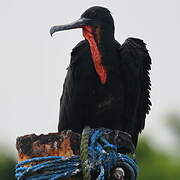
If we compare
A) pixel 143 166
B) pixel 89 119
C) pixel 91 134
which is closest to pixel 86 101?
pixel 89 119

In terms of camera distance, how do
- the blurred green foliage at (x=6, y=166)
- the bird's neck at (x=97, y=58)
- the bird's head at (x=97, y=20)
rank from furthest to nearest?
the blurred green foliage at (x=6, y=166)
the bird's head at (x=97, y=20)
the bird's neck at (x=97, y=58)

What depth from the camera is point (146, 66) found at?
9805mm

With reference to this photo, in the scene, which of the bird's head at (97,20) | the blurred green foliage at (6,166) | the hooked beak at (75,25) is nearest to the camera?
the hooked beak at (75,25)

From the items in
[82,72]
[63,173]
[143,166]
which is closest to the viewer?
[63,173]

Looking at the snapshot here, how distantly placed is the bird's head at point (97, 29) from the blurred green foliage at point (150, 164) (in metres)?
15.1

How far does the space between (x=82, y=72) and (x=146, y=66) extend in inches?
27.2

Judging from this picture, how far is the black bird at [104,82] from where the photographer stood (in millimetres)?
9695

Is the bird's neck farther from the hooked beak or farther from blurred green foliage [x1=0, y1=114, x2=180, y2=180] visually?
blurred green foliage [x1=0, y1=114, x2=180, y2=180]

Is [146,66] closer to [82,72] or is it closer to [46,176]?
[82,72]

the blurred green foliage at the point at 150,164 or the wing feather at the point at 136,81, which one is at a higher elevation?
the wing feather at the point at 136,81

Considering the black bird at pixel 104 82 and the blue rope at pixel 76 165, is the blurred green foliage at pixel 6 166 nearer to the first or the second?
the black bird at pixel 104 82

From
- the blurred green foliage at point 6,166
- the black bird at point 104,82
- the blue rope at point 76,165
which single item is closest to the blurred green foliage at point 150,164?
the blurred green foliage at point 6,166

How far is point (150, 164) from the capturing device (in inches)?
1038

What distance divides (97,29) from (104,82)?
0.59 metres
